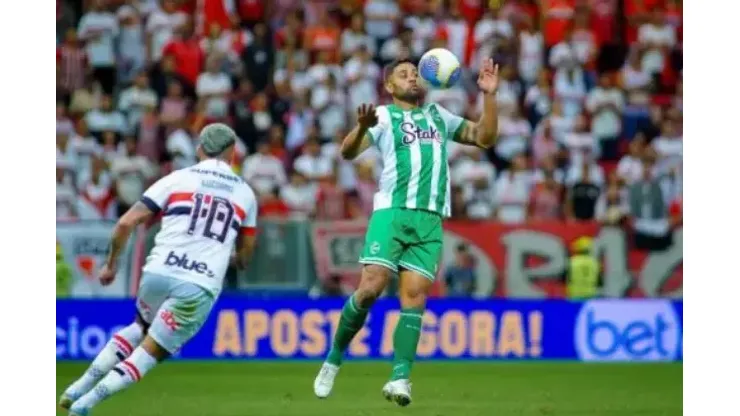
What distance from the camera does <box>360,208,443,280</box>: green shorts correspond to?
11.5m

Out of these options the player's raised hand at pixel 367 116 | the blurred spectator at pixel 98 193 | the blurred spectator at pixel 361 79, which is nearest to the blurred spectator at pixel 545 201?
the blurred spectator at pixel 361 79

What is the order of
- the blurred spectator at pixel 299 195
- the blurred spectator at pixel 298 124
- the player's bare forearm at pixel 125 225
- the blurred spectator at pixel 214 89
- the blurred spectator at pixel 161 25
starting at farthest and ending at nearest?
the blurred spectator at pixel 161 25 → the blurred spectator at pixel 298 124 → the blurred spectator at pixel 214 89 → the blurred spectator at pixel 299 195 → the player's bare forearm at pixel 125 225

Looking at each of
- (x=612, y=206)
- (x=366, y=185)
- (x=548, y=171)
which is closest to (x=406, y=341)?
(x=366, y=185)

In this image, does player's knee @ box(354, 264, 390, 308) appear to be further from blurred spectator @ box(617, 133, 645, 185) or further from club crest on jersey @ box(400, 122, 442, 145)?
blurred spectator @ box(617, 133, 645, 185)

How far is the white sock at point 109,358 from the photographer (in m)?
10.9

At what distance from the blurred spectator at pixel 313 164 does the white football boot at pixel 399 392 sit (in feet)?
37.0

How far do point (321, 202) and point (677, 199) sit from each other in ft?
16.8

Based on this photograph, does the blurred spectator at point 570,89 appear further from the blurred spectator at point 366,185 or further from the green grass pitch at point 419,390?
the green grass pitch at point 419,390

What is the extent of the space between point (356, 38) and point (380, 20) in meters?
0.59

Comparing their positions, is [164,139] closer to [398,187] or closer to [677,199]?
[677,199]

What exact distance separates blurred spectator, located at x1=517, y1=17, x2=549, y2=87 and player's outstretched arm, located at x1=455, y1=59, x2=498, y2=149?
1283 cm

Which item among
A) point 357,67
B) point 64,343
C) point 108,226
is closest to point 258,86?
point 357,67

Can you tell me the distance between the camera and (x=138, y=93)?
23.2m

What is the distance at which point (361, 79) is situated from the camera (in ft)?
77.7
